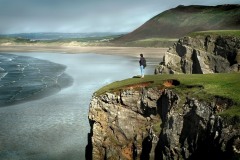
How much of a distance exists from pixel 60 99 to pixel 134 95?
27429 millimetres

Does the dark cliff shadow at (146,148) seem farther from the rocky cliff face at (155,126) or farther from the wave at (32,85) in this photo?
the wave at (32,85)

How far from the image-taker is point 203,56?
4541 cm

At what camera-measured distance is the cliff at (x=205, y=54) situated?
4184 cm

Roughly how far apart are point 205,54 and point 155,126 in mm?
24227

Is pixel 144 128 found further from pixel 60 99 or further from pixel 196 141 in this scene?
pixel 60 99

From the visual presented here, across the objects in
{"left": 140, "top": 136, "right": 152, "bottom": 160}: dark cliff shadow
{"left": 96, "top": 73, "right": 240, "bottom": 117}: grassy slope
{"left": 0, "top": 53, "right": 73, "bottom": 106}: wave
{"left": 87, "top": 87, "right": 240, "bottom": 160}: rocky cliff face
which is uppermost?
{"left": 96, "top": 73, "right": 240, "bottom": 117}: grassy slope

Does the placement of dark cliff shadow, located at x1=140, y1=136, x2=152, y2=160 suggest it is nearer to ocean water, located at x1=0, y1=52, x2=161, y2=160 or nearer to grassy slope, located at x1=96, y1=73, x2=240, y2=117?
grassy slope, located at x1=96, y1=73, x2=240, y2=117

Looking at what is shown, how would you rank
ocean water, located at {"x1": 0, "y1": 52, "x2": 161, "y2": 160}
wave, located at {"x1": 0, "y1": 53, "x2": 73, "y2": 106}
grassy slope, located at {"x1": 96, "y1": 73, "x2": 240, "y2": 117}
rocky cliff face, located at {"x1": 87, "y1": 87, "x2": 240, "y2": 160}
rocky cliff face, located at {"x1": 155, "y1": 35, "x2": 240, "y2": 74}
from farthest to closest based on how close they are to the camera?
wave, located at {"x1": 0, "y1": 53, "x2": 73, "y2": 106} < rocky cliff face, located at {"x1": 155, "y1": 35, "x2": 240, "y2": 74} < ocean water, located at {"x1": 0, "y1": 52, "x2": 161, "y2": 160} < grassy slope, located at {"x1": 96, "y1": 73, "x2": 240, "y2": 117} < rocky cliff face, located at {"x1": 87, "y1": 87, "x2": 240, "y2": 160}

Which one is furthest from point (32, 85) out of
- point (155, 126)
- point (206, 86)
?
point (206, 86)

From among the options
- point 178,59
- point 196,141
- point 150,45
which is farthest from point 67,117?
point 150,45

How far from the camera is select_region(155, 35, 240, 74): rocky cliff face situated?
4181 cm

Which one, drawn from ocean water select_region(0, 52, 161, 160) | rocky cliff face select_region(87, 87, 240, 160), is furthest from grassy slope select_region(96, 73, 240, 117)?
ocean water select_region(0, 52, 161, 160)

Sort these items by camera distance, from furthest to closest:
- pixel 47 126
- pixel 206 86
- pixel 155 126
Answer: pixel 47 126
pixel 155 126
pixel 206 86

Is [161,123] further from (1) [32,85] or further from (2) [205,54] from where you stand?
(1) [32,85]
